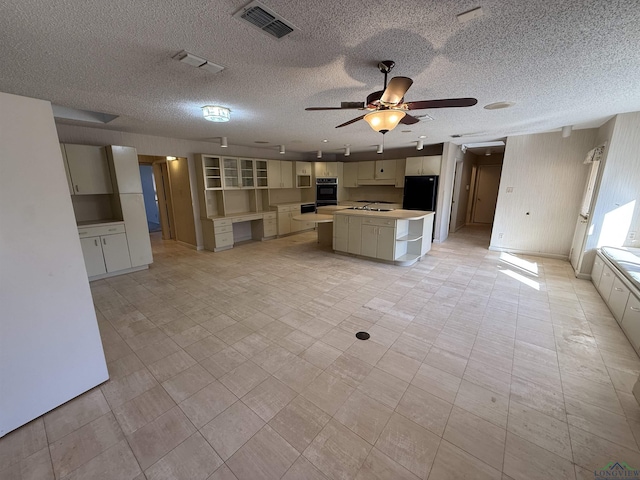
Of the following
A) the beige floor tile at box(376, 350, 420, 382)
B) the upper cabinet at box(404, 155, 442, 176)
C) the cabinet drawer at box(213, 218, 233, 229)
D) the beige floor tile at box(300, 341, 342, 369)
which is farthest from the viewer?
the upper cabinet at box(404, 155, 442, 176)

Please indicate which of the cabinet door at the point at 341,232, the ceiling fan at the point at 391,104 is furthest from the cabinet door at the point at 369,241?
the ceiling fan at the point at 391,104

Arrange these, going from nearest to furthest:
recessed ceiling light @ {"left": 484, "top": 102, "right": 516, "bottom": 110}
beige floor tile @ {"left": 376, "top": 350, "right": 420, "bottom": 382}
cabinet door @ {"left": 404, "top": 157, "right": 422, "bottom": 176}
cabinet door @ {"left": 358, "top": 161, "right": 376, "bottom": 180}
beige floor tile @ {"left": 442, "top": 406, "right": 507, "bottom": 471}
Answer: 1. beige floor tile @ {"left": 442, "top": 406, "right": 507, "bottom": 471}
2. beige floor tile @ {"left": 376, "top": 350, "right": 420, "bottom": 382}
3. recessed ceiling light @ {"left": 484, "top": 102, "right": 516, "bottom": 110}
4. cabinet door @ {"left": 404, "top": 157, "right": 422, "bottom": 176}
5. cabinet door @ {"left": 358, "top": 161, "right": 376, "bottom": 180}

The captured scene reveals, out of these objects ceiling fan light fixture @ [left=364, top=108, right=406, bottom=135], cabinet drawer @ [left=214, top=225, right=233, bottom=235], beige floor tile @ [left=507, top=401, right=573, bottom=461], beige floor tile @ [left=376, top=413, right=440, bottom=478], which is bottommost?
beige floor tile @ [left=376, top=413, right=440, bottom=478]

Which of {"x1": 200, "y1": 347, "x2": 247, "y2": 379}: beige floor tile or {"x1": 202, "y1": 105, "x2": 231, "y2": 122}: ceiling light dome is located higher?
{"x1": 202, "y1": 105, "x2": 231, "y2": 122}: ceiling light dome

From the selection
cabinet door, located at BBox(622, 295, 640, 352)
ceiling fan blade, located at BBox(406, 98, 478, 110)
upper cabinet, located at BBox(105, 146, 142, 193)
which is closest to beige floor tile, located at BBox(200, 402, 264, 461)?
ceiling fan blade, located at BBox(406, 98, 478, 110)

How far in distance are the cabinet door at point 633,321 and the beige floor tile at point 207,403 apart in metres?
3.59

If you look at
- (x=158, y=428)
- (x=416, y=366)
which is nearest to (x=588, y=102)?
(x=416, y=366)

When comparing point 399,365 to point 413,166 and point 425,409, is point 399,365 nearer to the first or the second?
point 425,409

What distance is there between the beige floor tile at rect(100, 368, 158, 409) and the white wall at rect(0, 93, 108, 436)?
200 mm

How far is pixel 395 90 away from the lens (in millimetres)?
1773

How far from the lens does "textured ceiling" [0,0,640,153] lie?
1336 mm

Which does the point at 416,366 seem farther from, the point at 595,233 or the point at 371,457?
the point at 595,233

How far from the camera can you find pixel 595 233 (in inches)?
148

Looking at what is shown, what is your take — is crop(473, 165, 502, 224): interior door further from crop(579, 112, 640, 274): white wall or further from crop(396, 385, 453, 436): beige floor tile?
crop(396, 385, 453, 436): beige floor tile
